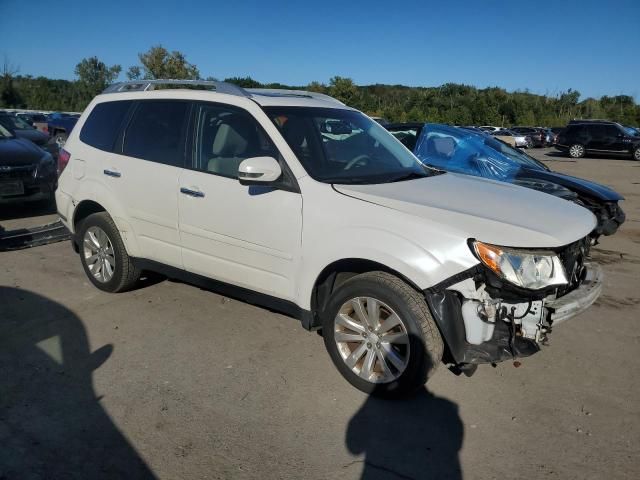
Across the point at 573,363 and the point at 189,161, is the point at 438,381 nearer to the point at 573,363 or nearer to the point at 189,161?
the point at 573,363

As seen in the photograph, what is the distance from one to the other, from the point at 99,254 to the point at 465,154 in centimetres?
523

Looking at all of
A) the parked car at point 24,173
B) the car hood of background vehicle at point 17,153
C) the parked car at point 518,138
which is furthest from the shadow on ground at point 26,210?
the parked car at point 518,138

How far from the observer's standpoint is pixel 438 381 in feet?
11.6

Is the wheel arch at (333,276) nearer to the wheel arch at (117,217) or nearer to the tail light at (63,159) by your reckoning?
the wheel arch at (117,217)

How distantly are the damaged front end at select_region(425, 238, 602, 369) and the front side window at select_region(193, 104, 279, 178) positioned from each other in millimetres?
1648

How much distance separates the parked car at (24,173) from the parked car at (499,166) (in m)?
5.51

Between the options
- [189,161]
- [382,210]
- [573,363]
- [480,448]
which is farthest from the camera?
[189,161]

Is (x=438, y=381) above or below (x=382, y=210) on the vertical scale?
below

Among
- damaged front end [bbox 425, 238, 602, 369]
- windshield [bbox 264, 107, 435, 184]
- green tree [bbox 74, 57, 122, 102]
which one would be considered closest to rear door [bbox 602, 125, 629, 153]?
windshield [bbox 264, 107, 435, 184]

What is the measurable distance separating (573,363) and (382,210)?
1.98 m

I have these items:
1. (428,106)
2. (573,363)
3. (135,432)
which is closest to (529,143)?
(428,106)

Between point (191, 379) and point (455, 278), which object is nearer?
point (455, 278)

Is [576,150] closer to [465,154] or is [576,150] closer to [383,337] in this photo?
[465,154]

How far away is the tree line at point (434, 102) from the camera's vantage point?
136ft
